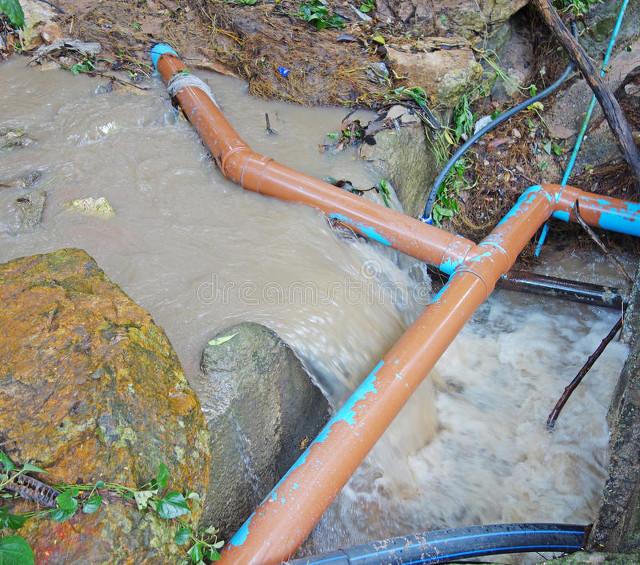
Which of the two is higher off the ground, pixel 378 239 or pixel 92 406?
pixel 92 406

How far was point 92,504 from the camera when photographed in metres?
1.57

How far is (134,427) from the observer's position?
177 cm

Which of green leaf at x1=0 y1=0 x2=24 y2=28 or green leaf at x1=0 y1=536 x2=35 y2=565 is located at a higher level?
green leaf at x1=0 y1=0 x2=24 y2=28

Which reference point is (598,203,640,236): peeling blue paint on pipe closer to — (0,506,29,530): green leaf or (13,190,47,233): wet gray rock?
(13,190,47,233): wet gray rock

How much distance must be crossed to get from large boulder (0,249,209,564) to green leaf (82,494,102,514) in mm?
22

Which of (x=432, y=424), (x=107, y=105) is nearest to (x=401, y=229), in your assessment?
(x=432, y=424)

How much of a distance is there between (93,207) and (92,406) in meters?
1.79

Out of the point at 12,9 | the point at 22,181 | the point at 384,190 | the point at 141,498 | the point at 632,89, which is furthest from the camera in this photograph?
the point at 632,89

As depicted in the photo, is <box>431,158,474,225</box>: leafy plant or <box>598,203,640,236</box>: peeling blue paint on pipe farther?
<box>431,158,474,225</box>: leafy plant

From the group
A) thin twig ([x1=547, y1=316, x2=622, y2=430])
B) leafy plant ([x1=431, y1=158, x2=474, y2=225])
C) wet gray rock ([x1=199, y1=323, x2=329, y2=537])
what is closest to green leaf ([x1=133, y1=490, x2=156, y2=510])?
wet gray rock ([x1=199, y1=323, x2=329, y2=537])

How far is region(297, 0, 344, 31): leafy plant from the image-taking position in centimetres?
466

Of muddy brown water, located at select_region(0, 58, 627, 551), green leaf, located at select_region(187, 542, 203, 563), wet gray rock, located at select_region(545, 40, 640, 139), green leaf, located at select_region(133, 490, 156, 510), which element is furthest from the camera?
wet gray rock, located at select_region(545, 40, 640, 139)

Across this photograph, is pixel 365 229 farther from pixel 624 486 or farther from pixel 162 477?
pixel 162 477

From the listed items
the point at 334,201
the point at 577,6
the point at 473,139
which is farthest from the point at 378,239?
the point at 577,6
